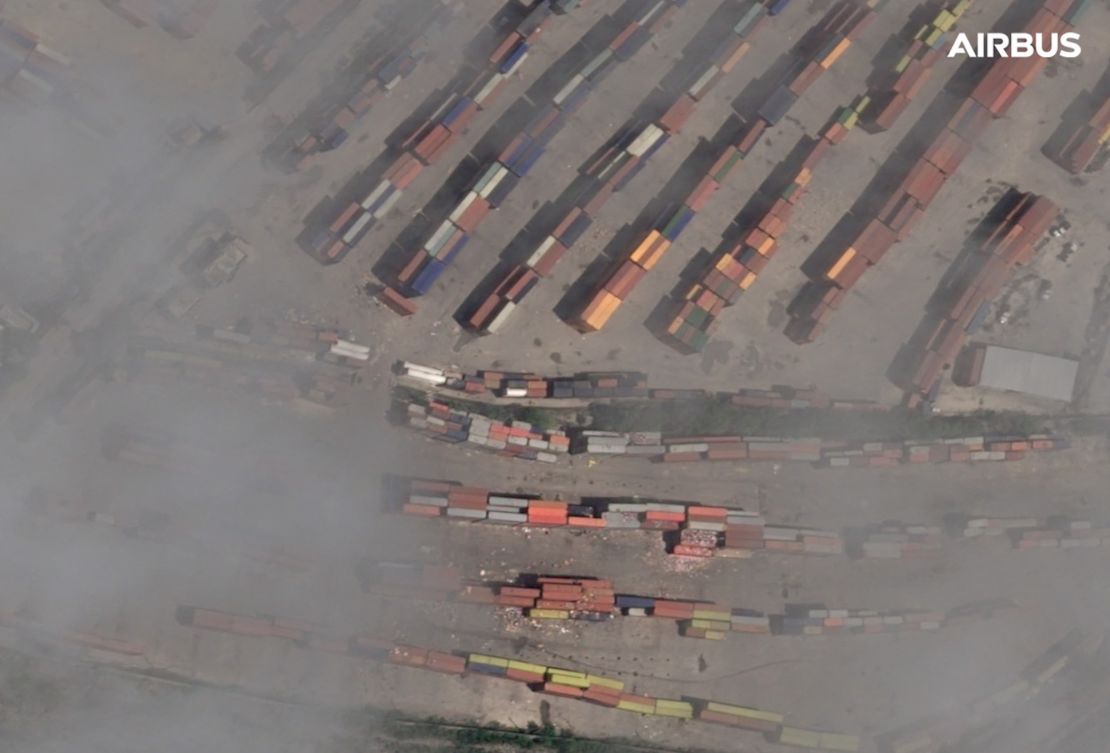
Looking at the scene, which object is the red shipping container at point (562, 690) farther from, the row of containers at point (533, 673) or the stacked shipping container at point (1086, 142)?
the stacked shipping container at point (1086, 142)

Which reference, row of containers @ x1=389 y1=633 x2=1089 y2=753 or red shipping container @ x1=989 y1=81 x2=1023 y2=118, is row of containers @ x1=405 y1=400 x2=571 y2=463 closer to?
row of containers @ x1=389 y1=633 x2=1089 y2=753

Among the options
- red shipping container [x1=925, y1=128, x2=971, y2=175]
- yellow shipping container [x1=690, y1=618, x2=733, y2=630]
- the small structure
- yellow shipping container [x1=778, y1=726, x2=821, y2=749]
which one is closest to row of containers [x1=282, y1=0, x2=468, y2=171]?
red shipping container [x1=925, y1=128, x2=971, y2=175]

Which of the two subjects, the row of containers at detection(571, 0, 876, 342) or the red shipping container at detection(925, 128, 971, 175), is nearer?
the row of containers at detection(571, 0, 876, 342)

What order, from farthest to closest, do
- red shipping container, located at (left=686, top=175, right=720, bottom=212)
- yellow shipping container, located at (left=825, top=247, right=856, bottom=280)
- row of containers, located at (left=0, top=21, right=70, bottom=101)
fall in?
1. yellow shipping container, located at (left=825, top=247, right=856, bottom=280)
2. red shipping container, located at (left=686, top=175, right=720, bottom=212)
3. row of containers, located at (left=0, top=21, right=70, bottom=101)

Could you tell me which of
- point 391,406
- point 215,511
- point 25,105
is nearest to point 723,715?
point 391,406

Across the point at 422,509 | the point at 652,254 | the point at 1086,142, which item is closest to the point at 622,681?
the point at 422,509

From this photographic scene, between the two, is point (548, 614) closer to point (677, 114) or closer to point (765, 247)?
point (765, 247)

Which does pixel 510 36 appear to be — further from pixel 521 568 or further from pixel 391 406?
pixel 521 568
